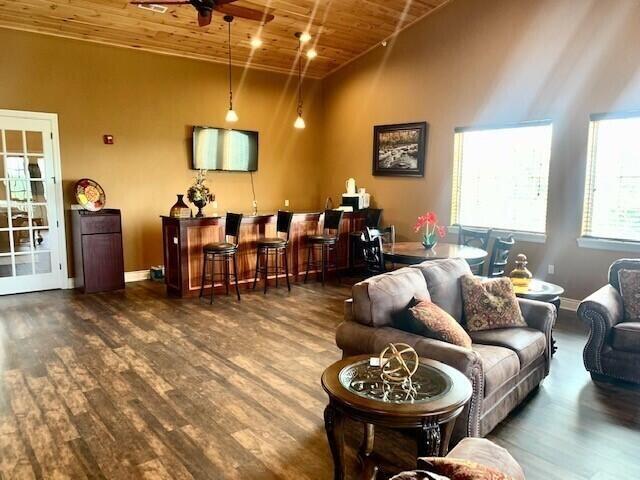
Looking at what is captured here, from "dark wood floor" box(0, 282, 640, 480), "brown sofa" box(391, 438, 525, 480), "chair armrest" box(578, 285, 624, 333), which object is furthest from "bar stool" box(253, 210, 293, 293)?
"brown sofa" box(391, 438, 525, 480)

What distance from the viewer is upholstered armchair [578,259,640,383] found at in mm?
3307

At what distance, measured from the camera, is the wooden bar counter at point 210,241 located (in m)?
5.71

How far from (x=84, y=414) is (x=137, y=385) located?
1.50ft

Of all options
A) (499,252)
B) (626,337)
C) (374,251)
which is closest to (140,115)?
(374,251)

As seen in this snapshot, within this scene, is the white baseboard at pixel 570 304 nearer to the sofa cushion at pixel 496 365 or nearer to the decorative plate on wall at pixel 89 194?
the sofa cushion at pixel 496 365

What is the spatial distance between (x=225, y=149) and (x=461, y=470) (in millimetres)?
6702

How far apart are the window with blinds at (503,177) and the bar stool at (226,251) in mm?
2983

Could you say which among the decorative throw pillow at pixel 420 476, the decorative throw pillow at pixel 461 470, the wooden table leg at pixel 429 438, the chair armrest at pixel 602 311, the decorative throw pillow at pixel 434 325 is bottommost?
the wooden table leg at pixel 429 438

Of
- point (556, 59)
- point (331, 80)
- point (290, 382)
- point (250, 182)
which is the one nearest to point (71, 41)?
point (250, 182)

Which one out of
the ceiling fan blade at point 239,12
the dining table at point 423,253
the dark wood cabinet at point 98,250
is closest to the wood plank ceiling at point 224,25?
the ceiling fan blade at point 239,12

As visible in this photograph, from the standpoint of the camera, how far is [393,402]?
1905 mm

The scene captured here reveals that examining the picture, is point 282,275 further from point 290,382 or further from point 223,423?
point 223,423

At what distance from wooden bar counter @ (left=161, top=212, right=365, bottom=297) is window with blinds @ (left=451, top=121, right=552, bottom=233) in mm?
2090

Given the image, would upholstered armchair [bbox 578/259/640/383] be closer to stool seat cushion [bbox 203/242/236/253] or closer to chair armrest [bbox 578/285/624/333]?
chair armrest [bbox 578/285/624/333]
